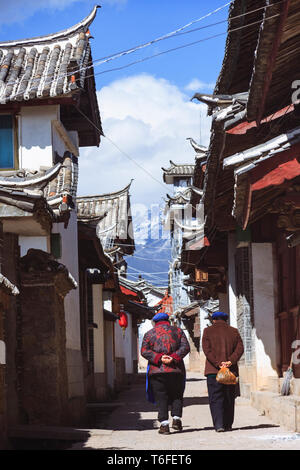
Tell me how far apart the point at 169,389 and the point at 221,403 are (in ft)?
2.79

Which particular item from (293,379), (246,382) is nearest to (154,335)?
(293,379)

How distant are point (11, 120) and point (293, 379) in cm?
847

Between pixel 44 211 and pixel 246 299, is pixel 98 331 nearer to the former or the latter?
pixel 246 299

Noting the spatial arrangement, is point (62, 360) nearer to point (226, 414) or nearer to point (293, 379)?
point (226, 414)

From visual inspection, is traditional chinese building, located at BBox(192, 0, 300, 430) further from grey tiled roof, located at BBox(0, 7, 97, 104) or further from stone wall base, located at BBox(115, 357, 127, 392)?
stone wall base, located at BBox(115, 357, 127, 392)

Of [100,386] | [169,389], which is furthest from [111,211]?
[169,389]

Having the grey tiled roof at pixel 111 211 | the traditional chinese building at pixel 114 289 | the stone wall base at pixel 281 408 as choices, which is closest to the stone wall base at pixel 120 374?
the traditional chinese building at pixel 114 289

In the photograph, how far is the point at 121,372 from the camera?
1380 inches

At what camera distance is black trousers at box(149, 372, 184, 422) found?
484 inches

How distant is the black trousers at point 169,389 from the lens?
12297 mm

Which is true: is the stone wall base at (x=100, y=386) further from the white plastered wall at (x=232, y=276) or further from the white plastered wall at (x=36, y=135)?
the white plastered wall at (x=36, y=135)

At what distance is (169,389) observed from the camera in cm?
1242

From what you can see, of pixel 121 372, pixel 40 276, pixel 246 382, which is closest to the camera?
pixel 40 276

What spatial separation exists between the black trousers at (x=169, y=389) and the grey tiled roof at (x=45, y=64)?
726 centimetres
